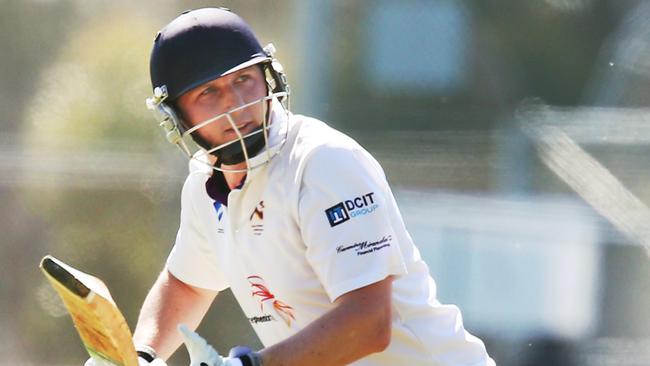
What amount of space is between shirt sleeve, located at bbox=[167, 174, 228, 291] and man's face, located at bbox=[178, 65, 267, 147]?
0.40 meters

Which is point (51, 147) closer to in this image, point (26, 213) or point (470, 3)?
point (26, 213)

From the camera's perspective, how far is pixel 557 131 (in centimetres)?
682

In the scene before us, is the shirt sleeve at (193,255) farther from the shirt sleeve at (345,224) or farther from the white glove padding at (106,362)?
the shirt sleeve at (345,224)

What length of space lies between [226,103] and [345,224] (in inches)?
21.2

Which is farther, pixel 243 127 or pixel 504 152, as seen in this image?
pixel 504 152

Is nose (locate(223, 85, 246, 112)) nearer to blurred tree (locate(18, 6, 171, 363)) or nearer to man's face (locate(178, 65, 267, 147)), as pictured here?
man's face (locate(178, 65, 267, 147))

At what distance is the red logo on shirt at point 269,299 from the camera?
11.2 ft

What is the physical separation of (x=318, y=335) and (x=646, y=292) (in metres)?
4.01

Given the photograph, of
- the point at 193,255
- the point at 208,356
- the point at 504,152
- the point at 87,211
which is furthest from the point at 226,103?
the point at 87,211

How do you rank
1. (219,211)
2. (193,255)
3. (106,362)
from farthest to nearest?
(193,255), (219,211), (106,362)

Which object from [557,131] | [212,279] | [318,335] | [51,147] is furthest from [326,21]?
[318,335]

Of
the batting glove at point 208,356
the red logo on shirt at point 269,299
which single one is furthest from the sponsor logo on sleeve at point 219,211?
the batting glove at point 208,356

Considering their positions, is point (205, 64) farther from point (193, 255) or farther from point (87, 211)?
point (87, 211)

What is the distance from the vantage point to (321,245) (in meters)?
3.20
